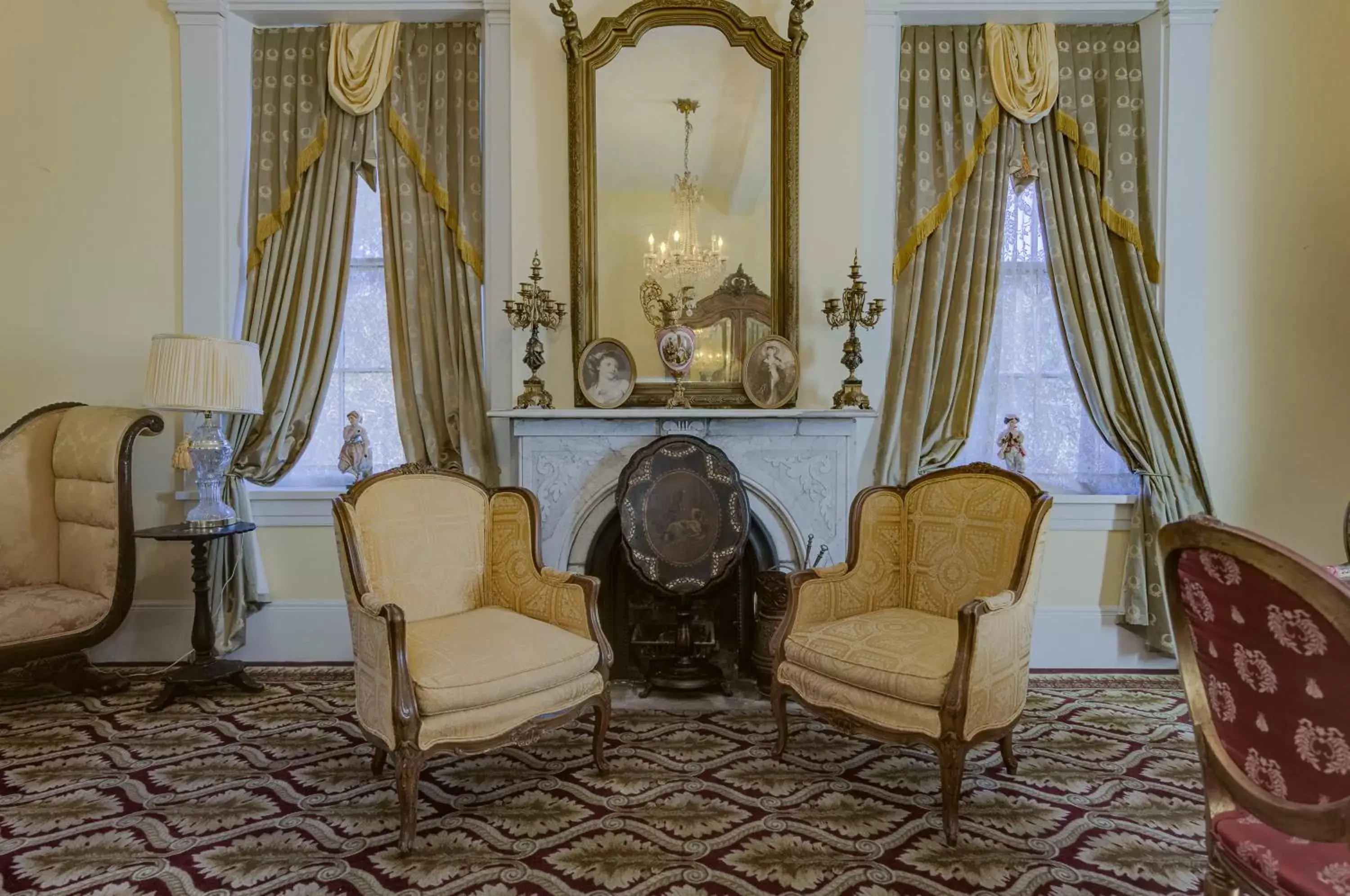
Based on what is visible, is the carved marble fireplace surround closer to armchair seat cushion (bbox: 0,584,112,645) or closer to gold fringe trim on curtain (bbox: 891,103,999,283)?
gold fringe trim on curtain (bbox: 891,103,999,283)

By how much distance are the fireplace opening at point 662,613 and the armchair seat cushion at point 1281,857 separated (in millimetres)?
2207

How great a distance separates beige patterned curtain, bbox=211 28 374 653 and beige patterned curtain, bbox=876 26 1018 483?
9.25ft

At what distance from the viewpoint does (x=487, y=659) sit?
223 cm

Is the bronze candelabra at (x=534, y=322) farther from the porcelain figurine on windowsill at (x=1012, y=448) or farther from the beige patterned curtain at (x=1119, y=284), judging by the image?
the beige patterned curtain at (x=1119, y=284)

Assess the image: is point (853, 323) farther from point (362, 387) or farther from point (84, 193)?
point (84, 193)

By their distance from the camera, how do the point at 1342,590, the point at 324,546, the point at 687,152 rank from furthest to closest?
the point at 324,546
the point at 687,152
the point at 1342,590

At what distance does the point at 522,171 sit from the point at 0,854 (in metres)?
3.15

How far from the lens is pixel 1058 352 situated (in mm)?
3904

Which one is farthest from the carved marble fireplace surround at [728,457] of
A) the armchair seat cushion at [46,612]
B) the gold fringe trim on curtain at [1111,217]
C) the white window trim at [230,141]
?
the armchair seat cushion at [46,612]

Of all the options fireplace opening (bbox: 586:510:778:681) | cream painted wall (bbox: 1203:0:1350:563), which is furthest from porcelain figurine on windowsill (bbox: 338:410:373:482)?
cream painted wall (bbox: 1203:0:1350:563)

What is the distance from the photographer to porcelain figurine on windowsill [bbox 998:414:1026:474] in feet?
12.2

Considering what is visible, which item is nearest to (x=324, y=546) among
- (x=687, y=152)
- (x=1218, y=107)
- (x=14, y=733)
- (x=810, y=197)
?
(x=14, y=733)

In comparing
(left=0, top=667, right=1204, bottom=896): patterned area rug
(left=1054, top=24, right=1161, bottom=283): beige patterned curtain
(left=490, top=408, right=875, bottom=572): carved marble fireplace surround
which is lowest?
(left=0, top=667, right=1204, bottom=896): patterned area rug

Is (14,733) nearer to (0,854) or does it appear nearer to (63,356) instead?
(0,854)
